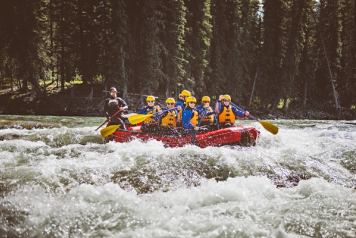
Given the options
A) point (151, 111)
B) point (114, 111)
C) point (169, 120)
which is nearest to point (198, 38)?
point (151, 111)

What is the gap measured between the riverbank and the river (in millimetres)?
17484

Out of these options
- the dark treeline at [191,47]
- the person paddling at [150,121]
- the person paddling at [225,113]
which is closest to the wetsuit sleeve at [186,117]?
the person paddling at [150,121]

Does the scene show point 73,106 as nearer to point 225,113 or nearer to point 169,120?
point 169,120

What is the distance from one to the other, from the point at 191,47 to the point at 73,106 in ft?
37.8

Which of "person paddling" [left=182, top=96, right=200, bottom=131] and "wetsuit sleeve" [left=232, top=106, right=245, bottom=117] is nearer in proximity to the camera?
"person paddling" [left=182, top=96, right=200, bottom=131]

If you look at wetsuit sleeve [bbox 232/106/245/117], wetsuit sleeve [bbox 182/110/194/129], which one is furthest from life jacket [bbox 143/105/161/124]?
wetsuit sleeve [bbox 232/106/245/117]

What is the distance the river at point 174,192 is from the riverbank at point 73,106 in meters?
17.5

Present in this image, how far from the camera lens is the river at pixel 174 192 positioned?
5.61m

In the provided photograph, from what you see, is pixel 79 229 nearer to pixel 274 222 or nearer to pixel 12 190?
pixel 12 190

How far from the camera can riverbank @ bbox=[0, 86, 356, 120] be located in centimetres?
2827

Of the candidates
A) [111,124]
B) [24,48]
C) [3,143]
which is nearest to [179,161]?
[111,124]

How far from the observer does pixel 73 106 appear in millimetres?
30047

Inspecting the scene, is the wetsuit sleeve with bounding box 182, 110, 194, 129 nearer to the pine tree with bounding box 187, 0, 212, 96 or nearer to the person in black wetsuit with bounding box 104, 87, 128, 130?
the person in black wetsuit with bounding box 104, 87, 128, 130

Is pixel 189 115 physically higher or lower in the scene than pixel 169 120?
higher
